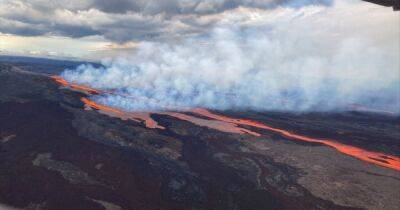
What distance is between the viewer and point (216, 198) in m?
37.4

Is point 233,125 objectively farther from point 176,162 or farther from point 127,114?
point 176,162

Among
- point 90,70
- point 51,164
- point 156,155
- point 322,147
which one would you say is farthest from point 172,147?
point 90,70

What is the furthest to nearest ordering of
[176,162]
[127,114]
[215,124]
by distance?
1. [127,114]
2. [215,124]
3. [176,162]

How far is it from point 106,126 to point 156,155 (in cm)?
1727

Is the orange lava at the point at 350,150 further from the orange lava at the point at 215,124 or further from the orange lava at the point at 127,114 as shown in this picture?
the orange lava at the point at 127,114

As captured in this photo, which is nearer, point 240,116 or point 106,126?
point 106,126

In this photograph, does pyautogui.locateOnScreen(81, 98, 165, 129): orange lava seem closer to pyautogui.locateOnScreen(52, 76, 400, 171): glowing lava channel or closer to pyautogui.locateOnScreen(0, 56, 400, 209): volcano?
pyautogui.locateOnScreen(52, 76, 400, 171): glowing lava channel

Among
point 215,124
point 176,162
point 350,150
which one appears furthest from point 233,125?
point 176,162

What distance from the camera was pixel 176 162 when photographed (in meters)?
47.5

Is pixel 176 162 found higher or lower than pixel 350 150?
higher

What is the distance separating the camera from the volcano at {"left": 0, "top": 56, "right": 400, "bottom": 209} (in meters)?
36.8

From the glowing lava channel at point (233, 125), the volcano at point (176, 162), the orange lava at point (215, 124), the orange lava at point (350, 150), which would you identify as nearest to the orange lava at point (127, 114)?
the glowing lava channel at point (233, 125)

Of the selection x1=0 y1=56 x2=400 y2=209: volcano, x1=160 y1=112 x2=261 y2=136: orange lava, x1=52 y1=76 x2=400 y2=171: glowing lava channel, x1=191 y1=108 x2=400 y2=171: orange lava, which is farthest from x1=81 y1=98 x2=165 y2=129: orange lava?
x1=191 y1=108 x2=400 y2=171: orange lava

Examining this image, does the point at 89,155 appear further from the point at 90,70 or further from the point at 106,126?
the point at 90,70
